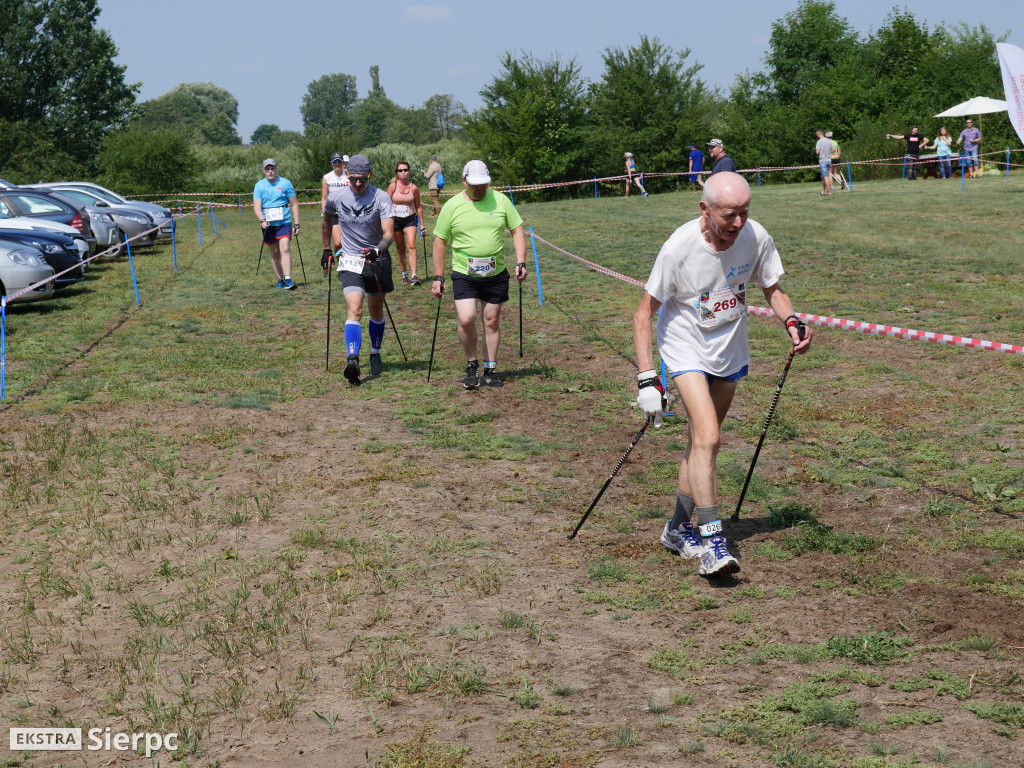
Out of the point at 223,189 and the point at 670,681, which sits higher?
the point at 223,189

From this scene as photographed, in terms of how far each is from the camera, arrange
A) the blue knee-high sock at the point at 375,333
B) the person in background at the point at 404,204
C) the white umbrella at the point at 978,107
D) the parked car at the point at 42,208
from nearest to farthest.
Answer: the blue knee-high sock at the point at 375,333, the person in background at the point at 404,204, the parked car at the point at 42,208, the white umbrella at the point at 978,107

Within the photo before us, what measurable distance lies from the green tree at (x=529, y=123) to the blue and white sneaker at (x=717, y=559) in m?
45.0

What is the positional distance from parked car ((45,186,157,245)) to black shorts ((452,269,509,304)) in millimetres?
16026

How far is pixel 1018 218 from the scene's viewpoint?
835 inches

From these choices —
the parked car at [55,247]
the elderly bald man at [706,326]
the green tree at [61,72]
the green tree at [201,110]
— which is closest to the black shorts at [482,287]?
the elderly bald man at [706,326]

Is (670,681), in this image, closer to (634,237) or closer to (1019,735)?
(1019,735)

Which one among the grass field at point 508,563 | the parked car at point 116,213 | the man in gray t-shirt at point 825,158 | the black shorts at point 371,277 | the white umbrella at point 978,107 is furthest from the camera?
the white umbrella at point 978,107

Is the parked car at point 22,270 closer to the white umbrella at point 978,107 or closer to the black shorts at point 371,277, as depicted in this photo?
the black shorts at point 371,277

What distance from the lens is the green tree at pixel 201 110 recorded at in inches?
5999

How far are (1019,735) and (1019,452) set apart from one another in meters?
3.87

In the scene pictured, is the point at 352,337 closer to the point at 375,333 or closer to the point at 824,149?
the point at 375,333

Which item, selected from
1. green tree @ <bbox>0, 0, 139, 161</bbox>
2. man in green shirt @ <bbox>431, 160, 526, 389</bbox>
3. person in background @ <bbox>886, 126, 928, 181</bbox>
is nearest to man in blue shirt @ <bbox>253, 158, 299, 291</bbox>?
man in green shirt @ <bbox>431, 160, 526, 389</bbox>

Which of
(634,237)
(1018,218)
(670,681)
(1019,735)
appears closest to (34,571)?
(670,681)

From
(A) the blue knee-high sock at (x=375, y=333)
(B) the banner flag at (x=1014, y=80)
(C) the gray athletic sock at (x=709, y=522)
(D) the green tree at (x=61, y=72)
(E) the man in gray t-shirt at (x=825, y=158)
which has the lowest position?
(C) the gray athletic sock at (x=709, y=522)
